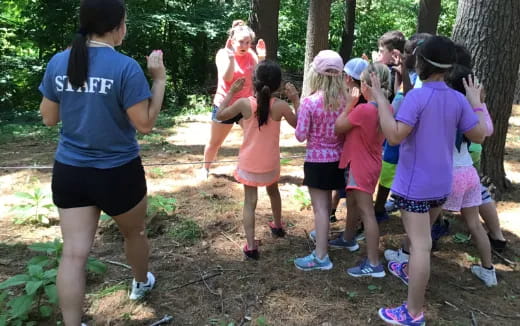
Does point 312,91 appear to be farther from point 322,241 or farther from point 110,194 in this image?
point 110,194

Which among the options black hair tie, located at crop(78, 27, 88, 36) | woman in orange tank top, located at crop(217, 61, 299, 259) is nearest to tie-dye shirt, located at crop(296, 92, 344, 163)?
woman in orange tank top, located at crop(217, 61, 299, 259)

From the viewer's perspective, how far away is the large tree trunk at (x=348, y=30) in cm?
1712

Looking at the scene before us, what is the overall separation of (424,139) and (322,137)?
0.93 m

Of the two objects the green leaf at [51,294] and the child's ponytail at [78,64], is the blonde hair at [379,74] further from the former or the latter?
the green leaf at [51,294]

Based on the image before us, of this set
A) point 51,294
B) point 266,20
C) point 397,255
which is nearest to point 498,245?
point 397,255

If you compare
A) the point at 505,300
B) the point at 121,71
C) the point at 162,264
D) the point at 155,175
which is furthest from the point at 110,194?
the point at 155,175

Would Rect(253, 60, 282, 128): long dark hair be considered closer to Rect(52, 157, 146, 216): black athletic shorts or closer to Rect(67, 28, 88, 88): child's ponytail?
Rect(52, 157, 146, 216): black athletic shorts

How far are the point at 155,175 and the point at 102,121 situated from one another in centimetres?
350

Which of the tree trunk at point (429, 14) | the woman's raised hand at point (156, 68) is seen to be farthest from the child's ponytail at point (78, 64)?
the tree trunk at point (429, 14)

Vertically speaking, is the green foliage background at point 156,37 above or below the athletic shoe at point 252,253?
above

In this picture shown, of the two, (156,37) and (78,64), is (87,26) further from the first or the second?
(156,37)

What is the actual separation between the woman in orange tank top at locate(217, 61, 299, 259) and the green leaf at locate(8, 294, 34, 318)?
1.64m

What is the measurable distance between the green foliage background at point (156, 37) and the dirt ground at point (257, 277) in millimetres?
10303

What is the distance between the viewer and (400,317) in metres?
2.77
